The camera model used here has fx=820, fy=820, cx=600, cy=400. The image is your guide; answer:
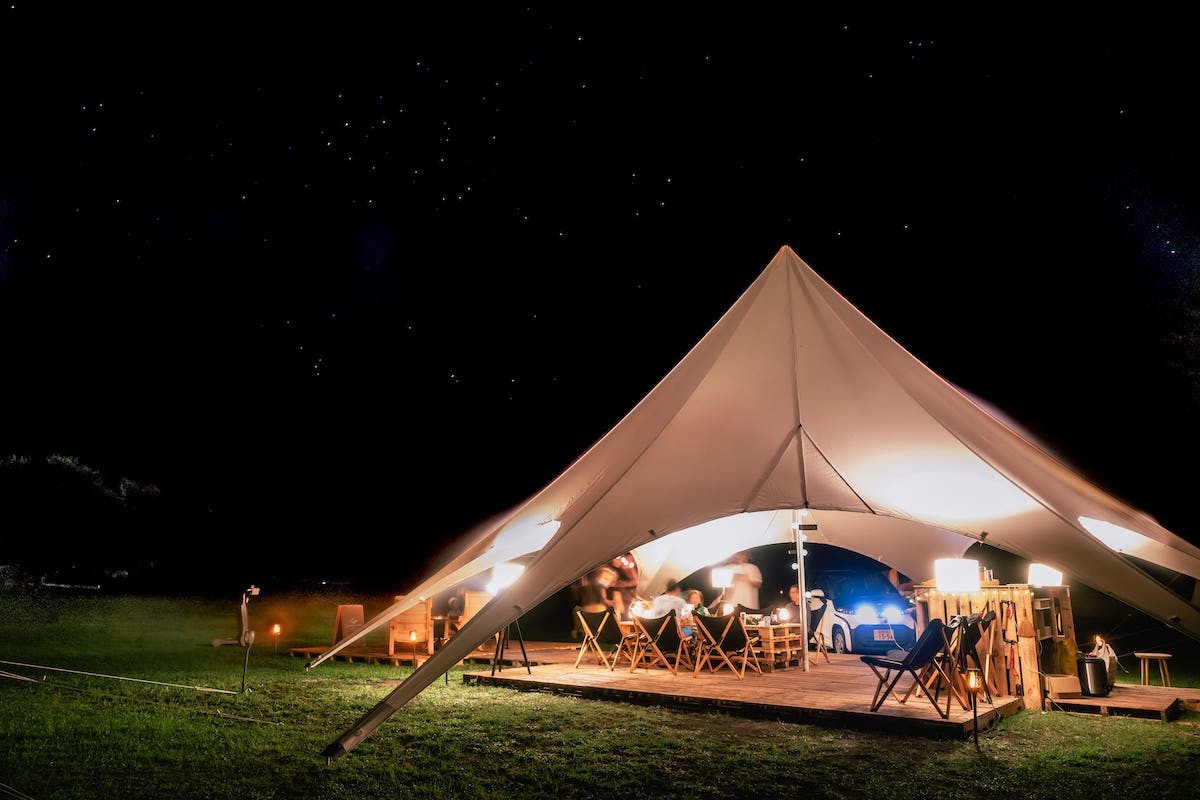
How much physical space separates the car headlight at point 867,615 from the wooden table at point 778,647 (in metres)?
1.59

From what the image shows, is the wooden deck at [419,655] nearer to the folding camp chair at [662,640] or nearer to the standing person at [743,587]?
the folding camp chair at [662,640]

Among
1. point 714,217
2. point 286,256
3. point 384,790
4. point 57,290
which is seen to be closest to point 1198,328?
point 714,217

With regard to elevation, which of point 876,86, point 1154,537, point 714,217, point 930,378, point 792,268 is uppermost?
point 714,217

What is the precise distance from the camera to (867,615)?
1066cm

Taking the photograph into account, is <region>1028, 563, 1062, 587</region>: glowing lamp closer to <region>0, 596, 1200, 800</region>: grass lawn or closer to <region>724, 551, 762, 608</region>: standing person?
<region>0, 596, 1200, 800</region>: grass lawn

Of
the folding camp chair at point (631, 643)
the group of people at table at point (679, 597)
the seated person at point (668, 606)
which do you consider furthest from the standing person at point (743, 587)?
the folding camp chair at point (631, 643)

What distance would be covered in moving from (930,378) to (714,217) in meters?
10.6

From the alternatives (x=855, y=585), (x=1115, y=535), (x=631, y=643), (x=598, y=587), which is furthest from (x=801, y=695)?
(x=855, y=585)

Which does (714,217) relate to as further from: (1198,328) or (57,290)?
(57,290)

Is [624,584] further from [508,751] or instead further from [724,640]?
[508,751]

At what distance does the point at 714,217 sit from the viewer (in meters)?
15.2

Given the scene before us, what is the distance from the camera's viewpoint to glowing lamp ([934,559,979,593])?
671 cm

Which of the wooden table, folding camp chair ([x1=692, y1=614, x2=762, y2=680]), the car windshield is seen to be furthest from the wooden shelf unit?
the car windshield

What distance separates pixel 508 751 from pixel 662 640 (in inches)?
139
